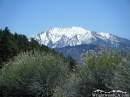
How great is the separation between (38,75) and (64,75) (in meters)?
1.67

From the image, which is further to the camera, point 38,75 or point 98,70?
point 38,75

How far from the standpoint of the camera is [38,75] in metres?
14.9

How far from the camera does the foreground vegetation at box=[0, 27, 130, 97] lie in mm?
10188

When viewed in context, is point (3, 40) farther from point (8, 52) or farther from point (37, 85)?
point (37, 85)

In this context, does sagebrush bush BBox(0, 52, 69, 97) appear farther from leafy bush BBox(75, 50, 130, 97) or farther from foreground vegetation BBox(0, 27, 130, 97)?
leafy bush BBox(75, 50, 130, 97)

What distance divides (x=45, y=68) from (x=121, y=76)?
262 inches

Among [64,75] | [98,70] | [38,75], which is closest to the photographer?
[98,70]

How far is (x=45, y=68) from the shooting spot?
591 inches

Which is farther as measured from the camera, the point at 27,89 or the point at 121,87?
the point at 27,89

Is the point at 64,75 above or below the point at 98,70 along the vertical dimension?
below

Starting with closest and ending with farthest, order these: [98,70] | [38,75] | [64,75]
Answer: [98,70]
[38,75]
[64,75]

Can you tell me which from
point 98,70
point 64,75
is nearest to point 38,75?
point 64,75

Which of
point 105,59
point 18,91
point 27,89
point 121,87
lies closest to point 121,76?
point 121,87

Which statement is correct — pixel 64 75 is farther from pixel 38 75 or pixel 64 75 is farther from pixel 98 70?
pixel 98 70
